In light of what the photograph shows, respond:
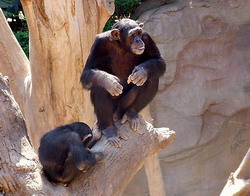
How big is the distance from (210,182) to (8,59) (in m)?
3.89

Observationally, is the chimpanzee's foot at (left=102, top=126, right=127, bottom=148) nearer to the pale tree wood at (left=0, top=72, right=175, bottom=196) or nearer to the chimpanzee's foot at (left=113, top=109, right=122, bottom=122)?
the pale tree wood at (left=0, top=72, right=175, bottom=196)

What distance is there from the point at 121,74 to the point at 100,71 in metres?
0.45

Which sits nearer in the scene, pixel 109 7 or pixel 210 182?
pixel 109 7

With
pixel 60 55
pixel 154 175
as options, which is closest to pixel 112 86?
pixel 60 55

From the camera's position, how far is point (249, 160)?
5.45 meters

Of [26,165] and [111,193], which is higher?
[26,165]

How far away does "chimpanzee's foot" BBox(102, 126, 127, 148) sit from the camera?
4121mm

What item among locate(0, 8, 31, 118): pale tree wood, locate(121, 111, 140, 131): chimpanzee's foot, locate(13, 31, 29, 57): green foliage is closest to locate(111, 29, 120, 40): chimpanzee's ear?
locate(121, 111, 140, 131): chimpanzee's foot

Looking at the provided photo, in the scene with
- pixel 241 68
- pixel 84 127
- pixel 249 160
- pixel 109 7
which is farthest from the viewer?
pixel 241 68

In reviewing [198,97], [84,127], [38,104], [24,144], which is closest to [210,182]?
[198,97]

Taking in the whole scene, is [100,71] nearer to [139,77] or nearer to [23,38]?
[139,77]

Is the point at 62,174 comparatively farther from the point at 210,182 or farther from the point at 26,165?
the point at 210,182

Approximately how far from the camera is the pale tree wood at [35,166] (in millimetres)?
3398

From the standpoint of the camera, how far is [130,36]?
4.93 m
